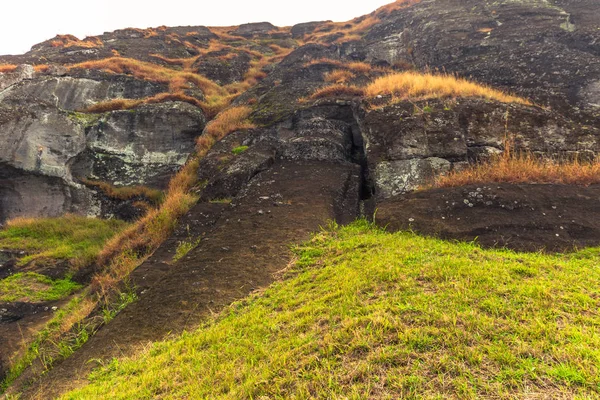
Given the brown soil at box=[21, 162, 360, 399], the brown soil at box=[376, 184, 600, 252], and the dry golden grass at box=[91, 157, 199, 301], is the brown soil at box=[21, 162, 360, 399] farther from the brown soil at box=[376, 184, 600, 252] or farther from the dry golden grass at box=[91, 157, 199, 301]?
the brown soil at box=[376, 184, 600, 252]

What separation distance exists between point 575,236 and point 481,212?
66.8 inches

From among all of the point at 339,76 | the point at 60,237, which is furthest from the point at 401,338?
the point at 339,76

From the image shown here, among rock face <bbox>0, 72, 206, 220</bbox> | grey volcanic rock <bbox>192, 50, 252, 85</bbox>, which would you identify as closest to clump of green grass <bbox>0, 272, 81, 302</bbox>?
rock face <bbox>0, 72, 206, 220</bbox>

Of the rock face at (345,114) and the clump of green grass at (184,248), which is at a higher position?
the rock face at (345,114)

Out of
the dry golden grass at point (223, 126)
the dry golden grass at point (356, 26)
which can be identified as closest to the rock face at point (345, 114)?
the dry golden grass at point (223, 126)

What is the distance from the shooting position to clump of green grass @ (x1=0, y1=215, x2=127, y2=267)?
37.5 feet

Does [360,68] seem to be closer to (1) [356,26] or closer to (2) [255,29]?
(1) [356,26]

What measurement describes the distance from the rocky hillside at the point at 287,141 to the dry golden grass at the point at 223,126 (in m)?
0.10

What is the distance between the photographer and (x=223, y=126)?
1614 cm

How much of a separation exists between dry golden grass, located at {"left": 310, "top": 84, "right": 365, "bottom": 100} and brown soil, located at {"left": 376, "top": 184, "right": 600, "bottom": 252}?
28.9 feet

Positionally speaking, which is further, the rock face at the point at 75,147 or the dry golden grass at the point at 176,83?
the dry golden grass at the point at 176,83

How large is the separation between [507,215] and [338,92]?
10900mm

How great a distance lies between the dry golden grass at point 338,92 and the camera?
634 inches

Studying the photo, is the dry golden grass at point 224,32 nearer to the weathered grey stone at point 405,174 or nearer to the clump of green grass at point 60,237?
the clump of green grass at point 60,237
